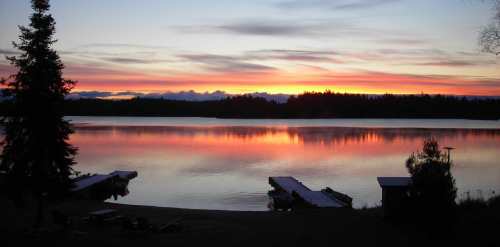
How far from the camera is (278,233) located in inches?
503

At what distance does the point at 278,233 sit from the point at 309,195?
10.3m

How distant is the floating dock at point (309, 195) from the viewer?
20.4 m

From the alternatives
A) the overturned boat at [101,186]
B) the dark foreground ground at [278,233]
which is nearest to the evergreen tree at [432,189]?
the dark foreground ground at [278,233]

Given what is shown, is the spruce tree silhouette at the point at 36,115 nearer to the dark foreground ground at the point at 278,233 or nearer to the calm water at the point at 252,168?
the dark foreground ground at the point at 278,233

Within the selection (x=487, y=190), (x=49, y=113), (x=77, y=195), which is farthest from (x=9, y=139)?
(x=487, y=190)

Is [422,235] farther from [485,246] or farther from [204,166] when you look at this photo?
[204,166]

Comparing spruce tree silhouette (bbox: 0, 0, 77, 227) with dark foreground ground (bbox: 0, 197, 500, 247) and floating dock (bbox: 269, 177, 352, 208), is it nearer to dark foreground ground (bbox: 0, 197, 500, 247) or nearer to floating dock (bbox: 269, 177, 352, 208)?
dark foreground ground (bbox: 0, 197, 500, 247)

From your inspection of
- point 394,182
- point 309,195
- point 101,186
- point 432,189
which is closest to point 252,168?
point 101,186

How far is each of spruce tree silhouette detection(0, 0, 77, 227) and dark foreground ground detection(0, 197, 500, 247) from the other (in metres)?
1.30

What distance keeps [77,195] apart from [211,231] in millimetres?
12898

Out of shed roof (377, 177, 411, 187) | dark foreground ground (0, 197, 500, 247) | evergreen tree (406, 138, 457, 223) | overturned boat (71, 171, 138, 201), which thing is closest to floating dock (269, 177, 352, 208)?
dark foreground ground (0, 197, 500, 247)

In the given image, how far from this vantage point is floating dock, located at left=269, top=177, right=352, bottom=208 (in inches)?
803

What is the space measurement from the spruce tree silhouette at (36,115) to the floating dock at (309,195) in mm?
10052

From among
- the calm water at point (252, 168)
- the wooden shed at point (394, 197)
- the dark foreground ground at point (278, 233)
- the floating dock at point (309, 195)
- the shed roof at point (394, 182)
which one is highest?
the shed roof at point (394, 182)
